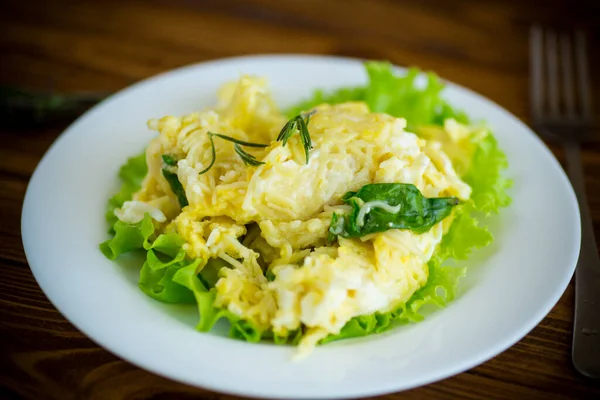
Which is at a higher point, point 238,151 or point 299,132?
point 299,132

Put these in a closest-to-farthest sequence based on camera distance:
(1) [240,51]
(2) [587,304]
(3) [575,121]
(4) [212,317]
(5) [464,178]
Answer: (4) [212,317] < (2) [587,304] < (5) [464,178] < (3) [575,121] < (1) [240,51]

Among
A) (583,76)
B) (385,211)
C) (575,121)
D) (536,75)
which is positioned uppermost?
(583,76)

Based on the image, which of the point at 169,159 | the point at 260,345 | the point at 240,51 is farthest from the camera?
the point at 240,51

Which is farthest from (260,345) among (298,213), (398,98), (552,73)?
(552,73)

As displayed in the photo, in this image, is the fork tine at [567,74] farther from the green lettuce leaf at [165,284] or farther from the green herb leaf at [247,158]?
the green lettuce leaf at [165,284]

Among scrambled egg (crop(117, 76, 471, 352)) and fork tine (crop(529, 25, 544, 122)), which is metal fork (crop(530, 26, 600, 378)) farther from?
scrambled egg (crop(117, 76, 471, 352))

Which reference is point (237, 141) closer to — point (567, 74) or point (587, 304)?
point (587, 304)

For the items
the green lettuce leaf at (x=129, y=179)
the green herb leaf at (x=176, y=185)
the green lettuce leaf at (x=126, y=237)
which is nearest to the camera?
the green lettuce leaf at (x=126, y=237)

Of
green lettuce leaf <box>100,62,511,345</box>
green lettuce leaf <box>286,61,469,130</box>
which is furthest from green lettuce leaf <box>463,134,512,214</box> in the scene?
green lettuce leaf <box>286,61,469,130</box>

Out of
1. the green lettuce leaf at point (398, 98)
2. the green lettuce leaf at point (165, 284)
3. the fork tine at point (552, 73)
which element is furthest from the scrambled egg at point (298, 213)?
the fork tine at point (552, 73)
